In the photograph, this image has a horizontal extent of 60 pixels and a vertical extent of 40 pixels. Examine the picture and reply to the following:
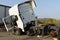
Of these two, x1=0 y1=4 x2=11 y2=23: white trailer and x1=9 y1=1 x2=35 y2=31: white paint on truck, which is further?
x1=0 y1=4 x2=11 y2=23: white trailer

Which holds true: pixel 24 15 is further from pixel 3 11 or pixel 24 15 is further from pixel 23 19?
pixel 3 11

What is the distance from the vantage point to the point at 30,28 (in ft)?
75.5

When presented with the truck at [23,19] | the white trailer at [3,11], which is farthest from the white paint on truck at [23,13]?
the white trailer at [3,11]

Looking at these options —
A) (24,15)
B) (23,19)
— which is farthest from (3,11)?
(23,19)

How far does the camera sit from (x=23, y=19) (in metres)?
22.8

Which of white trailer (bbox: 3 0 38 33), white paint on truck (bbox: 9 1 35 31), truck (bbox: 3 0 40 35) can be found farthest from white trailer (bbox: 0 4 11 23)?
white paint on truck (bbox: 9 1 35 31)

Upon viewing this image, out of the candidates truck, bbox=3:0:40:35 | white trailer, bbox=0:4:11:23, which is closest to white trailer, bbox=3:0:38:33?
truck, bbox=3:0:40:35

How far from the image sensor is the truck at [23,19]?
22.7 meters

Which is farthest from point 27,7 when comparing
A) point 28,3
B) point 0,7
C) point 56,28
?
point 0,7

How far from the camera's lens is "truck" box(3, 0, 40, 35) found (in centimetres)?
2272

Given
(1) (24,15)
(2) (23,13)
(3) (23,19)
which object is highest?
(2) (23,13)

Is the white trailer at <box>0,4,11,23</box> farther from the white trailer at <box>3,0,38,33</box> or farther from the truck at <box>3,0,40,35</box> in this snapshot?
the white trailer at <box>3,0,38,33</box>

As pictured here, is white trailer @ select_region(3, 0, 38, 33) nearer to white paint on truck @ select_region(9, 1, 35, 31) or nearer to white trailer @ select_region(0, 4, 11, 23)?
white paint on truck @ select_region(9, 1, 35, 31)

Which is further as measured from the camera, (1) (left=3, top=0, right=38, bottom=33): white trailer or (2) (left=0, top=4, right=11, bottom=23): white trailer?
(2) (left=0, top=4, right=11, bottom=23): white trailer
